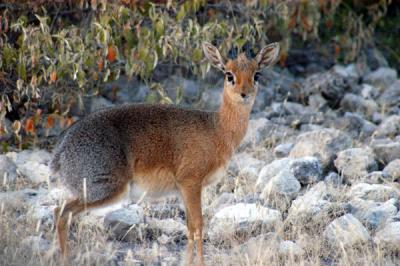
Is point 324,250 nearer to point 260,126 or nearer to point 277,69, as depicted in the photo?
point 260,126

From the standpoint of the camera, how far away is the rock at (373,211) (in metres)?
7.72

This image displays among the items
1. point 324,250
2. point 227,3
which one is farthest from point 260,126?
point 324,250

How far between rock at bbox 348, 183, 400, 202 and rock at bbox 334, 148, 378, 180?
63cm

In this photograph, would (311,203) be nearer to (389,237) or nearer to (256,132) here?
(389,237)

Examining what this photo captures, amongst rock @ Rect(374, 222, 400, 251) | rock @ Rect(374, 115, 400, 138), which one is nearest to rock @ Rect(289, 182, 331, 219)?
rock @ Rect(374, 222, 400, 251)

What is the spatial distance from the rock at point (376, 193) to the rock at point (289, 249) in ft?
4.77

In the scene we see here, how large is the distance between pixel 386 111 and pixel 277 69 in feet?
7.55

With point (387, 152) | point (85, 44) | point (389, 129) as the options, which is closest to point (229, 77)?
point (85, 44)

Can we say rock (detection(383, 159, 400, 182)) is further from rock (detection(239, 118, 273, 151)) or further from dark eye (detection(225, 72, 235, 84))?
dark eye (detection(225, 72, 235, 84))

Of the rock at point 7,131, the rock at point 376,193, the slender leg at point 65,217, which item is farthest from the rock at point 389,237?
the rock at point 7,131

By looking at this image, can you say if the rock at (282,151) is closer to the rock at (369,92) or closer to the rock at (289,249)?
the rock at (289,249)

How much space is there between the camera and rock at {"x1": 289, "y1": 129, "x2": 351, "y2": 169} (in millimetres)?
9627

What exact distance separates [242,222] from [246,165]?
6.91ft

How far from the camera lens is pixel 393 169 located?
9164 mm
